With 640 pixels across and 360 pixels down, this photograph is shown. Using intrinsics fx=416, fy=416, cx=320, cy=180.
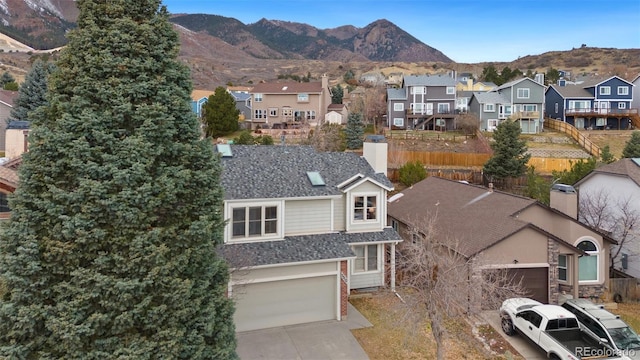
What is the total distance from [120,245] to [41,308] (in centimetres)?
177

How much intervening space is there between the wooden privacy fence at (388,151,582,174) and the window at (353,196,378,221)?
78.3 ft

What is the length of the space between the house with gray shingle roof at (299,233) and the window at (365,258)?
0.05 metres

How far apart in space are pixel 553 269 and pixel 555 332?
5.02 m

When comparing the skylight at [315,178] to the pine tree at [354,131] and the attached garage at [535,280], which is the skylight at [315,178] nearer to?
the attached garage at [535,280]

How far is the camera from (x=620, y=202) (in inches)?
917

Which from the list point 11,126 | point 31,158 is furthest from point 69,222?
point 11,126

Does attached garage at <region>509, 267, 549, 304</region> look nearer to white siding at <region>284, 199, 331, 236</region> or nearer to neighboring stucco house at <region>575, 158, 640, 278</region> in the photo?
neighboring stucco house at <region>575, 158, 640, 278</region>

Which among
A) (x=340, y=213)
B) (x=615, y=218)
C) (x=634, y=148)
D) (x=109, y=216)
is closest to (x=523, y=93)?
(x=634, y=148)

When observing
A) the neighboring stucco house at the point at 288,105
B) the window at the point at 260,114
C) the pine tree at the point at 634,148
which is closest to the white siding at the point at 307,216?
the pine tree at the point at 634,148

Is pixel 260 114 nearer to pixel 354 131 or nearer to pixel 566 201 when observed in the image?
pixel 354 131

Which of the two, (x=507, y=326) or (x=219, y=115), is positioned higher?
(x=219, y=115)

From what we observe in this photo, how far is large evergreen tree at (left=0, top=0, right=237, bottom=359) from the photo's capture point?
304 inches

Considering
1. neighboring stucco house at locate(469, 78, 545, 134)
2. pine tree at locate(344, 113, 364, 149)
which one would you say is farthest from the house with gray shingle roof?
neighboring stucco house at locate(469, 78, 545, 134)

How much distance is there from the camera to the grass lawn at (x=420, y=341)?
1425cm
